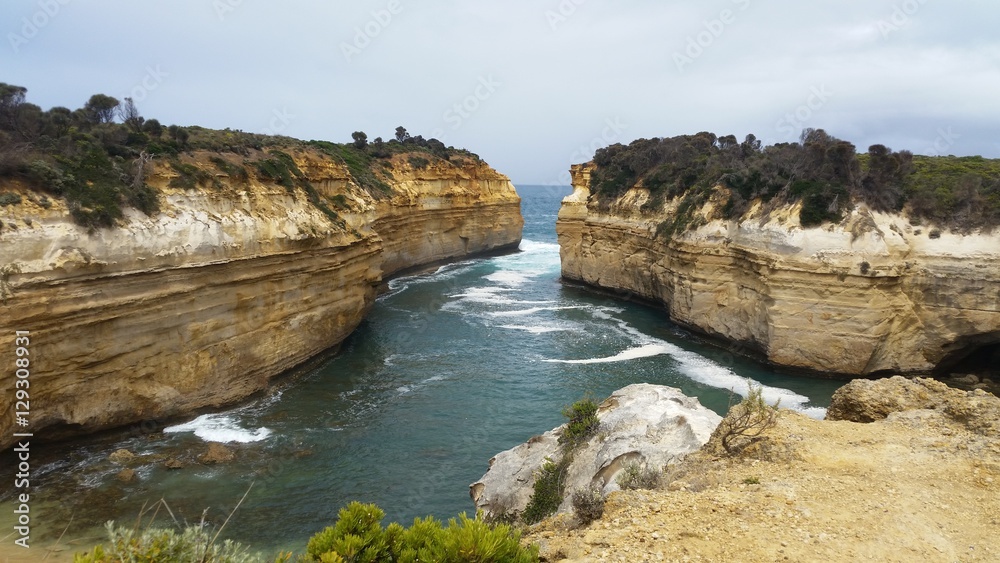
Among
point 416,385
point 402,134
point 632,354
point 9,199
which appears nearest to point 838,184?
point 632,354

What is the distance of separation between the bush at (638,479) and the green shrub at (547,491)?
4.43ft

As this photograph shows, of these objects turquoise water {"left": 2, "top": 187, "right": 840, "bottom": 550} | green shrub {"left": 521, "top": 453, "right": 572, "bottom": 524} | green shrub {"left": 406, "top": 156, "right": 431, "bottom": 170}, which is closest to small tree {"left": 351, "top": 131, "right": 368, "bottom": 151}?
green shrub {"left": 406, "top": 156, "right": 431, "bottom": 170}

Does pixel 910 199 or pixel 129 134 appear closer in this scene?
pixel 129 134

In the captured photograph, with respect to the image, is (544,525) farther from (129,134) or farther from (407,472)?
(129,134)

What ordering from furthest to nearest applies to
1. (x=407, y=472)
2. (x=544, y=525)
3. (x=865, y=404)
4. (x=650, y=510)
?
(x=407, y=472) → (x=865, y=404) → (x=544, y=525) → (x=650, y=510)

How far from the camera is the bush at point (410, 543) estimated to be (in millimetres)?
4895

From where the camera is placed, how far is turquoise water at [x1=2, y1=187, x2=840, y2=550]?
11.9m

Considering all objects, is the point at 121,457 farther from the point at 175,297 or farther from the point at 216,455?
the point at 175,297

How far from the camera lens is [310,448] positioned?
14.6 metres

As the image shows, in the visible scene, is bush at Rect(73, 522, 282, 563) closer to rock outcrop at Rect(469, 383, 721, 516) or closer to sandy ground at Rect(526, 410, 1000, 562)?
sandy ground at Rect(526, 410, 1000, 562)

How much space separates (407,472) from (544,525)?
6.97 meters

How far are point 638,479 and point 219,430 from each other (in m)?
12.2

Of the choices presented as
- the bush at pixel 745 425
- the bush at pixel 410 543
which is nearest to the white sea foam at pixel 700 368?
the bush at pixel 745 425

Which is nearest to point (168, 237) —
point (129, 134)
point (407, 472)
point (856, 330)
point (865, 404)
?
point (129, 134)
